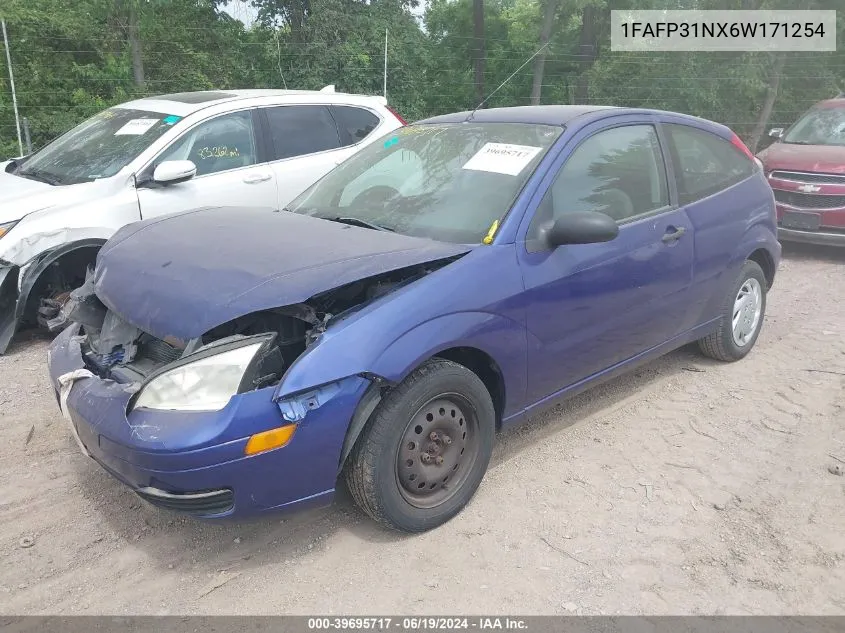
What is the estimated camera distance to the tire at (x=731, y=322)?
482 cm

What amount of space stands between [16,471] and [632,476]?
3.10 m

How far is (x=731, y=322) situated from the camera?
16.1 ft

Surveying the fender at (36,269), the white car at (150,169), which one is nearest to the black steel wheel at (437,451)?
the white car at (150,169)

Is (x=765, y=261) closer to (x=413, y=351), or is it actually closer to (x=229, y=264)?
(x=413, y=351)

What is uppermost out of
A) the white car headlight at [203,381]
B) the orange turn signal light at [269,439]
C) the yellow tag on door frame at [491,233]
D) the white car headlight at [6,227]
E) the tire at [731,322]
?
the yellow tag on door frame at [491,233]

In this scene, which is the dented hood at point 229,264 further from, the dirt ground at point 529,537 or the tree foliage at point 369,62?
the tree foliage at point 369,62

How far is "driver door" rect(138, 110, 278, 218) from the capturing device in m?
5.76

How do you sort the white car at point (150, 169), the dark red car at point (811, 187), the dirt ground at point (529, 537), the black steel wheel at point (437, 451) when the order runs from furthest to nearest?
the dark red car at point (811, 187) → the white car at point (150, 169) → the black steel wheel at point (437, 451) → the dirt ground at point (529, 537)

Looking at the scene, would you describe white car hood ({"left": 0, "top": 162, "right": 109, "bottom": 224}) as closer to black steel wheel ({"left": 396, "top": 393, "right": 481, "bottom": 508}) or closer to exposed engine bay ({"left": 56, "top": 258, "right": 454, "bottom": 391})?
exposed engine bay ({"left": 56, "top": 258, "right": 454, "bottom": 391})


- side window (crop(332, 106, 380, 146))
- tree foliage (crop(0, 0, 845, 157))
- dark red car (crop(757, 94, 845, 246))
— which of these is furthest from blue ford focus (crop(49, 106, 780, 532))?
tree foliage (crop(0, 0, 845, 157))

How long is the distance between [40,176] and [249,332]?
13.5 ft

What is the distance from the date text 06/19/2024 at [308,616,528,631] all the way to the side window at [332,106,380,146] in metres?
5.16

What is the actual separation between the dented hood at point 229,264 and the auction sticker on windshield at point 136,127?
2683mm

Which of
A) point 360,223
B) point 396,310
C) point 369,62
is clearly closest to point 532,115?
point 360,223
